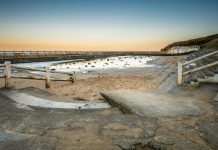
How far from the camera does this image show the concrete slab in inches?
208

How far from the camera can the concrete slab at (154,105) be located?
17.3ft

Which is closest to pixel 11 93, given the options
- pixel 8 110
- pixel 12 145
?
pixel 8 110

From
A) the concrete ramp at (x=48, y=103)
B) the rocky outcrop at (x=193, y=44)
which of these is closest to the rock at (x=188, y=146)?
the concrete ramp at (x=48, y=103)

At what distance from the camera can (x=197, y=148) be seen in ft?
11.4

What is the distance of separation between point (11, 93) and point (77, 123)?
4847 mm

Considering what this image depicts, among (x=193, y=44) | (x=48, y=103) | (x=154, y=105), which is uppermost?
(x=193, y=44)

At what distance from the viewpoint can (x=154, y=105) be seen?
5961 millimetres

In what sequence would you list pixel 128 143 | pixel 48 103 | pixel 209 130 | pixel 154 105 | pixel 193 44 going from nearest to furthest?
pixel 128 143
pixel 209 130
pixel 154 105
pixel 48 103
pixel 193 44

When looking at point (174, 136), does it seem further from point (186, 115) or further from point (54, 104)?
point (54, 104)

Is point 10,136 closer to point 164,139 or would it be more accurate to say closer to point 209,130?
point 164,139

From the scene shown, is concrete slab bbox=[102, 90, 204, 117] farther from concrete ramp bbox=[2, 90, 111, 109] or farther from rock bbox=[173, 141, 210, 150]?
rock bbox=[173, 141, 210, 150]

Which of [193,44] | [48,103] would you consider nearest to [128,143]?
[48,103]

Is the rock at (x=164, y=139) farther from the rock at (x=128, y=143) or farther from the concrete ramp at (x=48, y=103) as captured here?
the concrete ramp at (x=48, y=103)

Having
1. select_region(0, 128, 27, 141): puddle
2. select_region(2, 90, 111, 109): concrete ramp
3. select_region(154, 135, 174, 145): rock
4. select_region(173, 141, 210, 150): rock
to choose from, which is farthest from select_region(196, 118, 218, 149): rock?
select_region(0, 128, 27, 141): puddle
